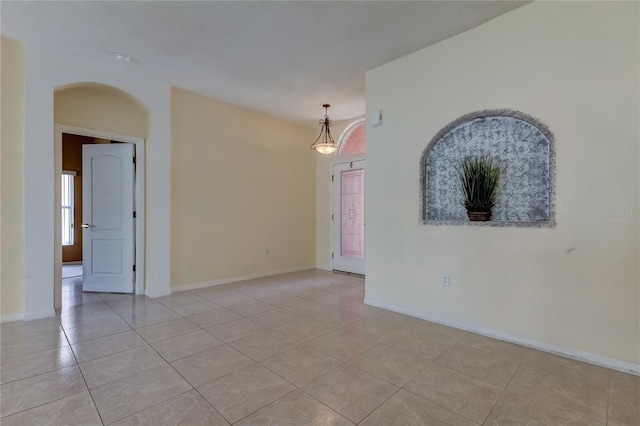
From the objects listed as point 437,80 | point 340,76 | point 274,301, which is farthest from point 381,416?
point 340,76

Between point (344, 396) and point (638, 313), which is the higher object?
point (638, 313)

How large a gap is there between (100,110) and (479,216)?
4.80 metres

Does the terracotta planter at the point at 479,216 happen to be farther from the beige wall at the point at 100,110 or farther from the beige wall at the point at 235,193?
the beige wall at the point at 100,110

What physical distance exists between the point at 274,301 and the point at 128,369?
197 cm

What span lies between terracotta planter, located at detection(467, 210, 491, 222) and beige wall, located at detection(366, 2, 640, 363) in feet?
0.42

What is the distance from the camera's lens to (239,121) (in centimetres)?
536

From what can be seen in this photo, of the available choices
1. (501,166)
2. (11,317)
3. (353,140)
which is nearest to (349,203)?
(353,140)

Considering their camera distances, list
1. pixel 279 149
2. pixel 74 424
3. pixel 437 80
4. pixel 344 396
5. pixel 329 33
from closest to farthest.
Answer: pixel 74 424 → pixel 344 396 → pixel 329 33 → pixel 437 80 → pixel 279 149

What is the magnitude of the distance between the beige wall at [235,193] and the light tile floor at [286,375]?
1.54 metres

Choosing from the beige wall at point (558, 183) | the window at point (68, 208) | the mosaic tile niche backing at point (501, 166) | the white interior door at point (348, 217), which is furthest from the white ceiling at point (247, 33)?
the window at point (68, 208)

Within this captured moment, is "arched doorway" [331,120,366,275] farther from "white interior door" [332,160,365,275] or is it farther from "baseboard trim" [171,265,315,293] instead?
"baseboard trim" [171,265,315,293]

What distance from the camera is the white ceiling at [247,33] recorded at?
8.93 ft

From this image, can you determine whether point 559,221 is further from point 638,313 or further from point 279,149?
point 279,149

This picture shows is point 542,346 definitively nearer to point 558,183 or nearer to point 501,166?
point 558,183
